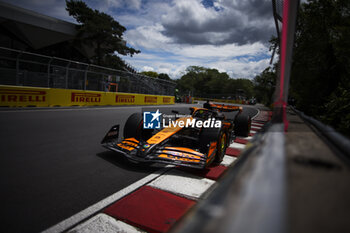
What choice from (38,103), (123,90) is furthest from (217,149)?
(123,90)

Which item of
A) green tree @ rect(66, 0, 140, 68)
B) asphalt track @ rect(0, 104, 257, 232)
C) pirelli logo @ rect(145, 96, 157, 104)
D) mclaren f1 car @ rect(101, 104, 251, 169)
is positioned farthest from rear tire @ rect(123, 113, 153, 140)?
green tree @ rect(66, 0, 140, 68)

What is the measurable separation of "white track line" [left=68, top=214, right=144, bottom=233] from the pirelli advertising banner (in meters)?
9.87

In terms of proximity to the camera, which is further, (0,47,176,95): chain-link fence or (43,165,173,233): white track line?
(0,47,176,95): chain-link fence

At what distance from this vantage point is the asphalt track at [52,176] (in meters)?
1.96

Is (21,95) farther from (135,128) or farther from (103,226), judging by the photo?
(103,226)

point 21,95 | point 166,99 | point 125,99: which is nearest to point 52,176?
point 21,95

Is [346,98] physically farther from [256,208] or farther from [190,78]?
[190,78]

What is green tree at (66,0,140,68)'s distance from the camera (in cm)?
2256

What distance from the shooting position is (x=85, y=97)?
12.7 metres

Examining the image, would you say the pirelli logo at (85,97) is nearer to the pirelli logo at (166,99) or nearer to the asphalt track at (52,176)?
the asphalt track at (52,176)

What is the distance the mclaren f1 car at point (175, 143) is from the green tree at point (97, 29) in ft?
73.6

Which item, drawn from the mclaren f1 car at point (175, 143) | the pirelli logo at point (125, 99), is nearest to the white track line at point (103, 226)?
the mclaren f1 car at point (175, 143)

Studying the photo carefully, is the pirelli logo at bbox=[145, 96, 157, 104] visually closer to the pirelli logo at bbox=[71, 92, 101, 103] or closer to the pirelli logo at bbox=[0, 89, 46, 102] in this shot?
the pirelli logo at bbox=[71, 92, 101, 103]

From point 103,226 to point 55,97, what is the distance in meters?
11.0
